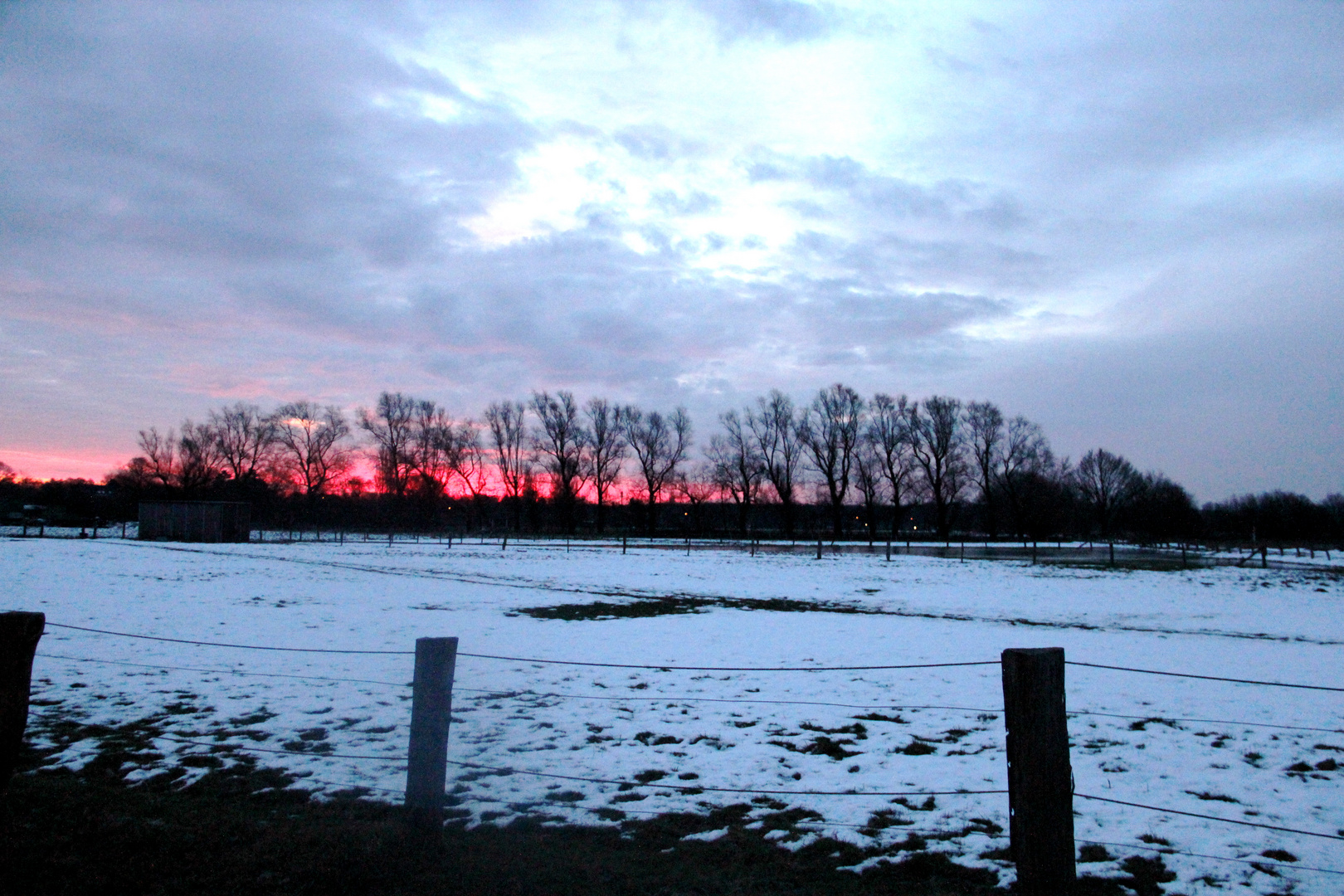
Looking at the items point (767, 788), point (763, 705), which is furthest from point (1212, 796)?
point (763, 705)

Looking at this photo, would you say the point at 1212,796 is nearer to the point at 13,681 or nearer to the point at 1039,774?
the point at 1039,774

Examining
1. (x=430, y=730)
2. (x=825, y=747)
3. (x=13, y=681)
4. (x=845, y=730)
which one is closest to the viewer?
(x=13, y=681)

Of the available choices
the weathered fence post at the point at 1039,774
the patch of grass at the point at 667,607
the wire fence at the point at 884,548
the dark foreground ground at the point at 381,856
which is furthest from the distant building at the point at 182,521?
the weathered fence post at the point at 1039,774

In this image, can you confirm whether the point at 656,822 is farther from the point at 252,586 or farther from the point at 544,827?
the point at 252,586

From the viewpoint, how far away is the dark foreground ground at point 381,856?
13.3ft

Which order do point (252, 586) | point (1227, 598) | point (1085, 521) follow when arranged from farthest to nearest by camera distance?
point (1085, 521) → point (1227, 598) → point (252, 586)

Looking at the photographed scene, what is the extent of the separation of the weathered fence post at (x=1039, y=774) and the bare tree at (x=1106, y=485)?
136 metres

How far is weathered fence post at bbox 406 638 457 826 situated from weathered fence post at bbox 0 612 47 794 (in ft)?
6.85

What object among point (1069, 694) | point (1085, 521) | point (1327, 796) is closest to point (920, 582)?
point (1069, 694)

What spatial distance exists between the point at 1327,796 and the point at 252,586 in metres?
22.3

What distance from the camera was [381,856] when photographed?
14.2 feet

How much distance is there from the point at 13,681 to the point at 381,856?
2303mm

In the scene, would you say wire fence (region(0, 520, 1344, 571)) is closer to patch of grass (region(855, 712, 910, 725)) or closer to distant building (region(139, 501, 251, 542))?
distant building (region(139, 501, 251, 542))

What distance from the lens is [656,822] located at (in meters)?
5.15
